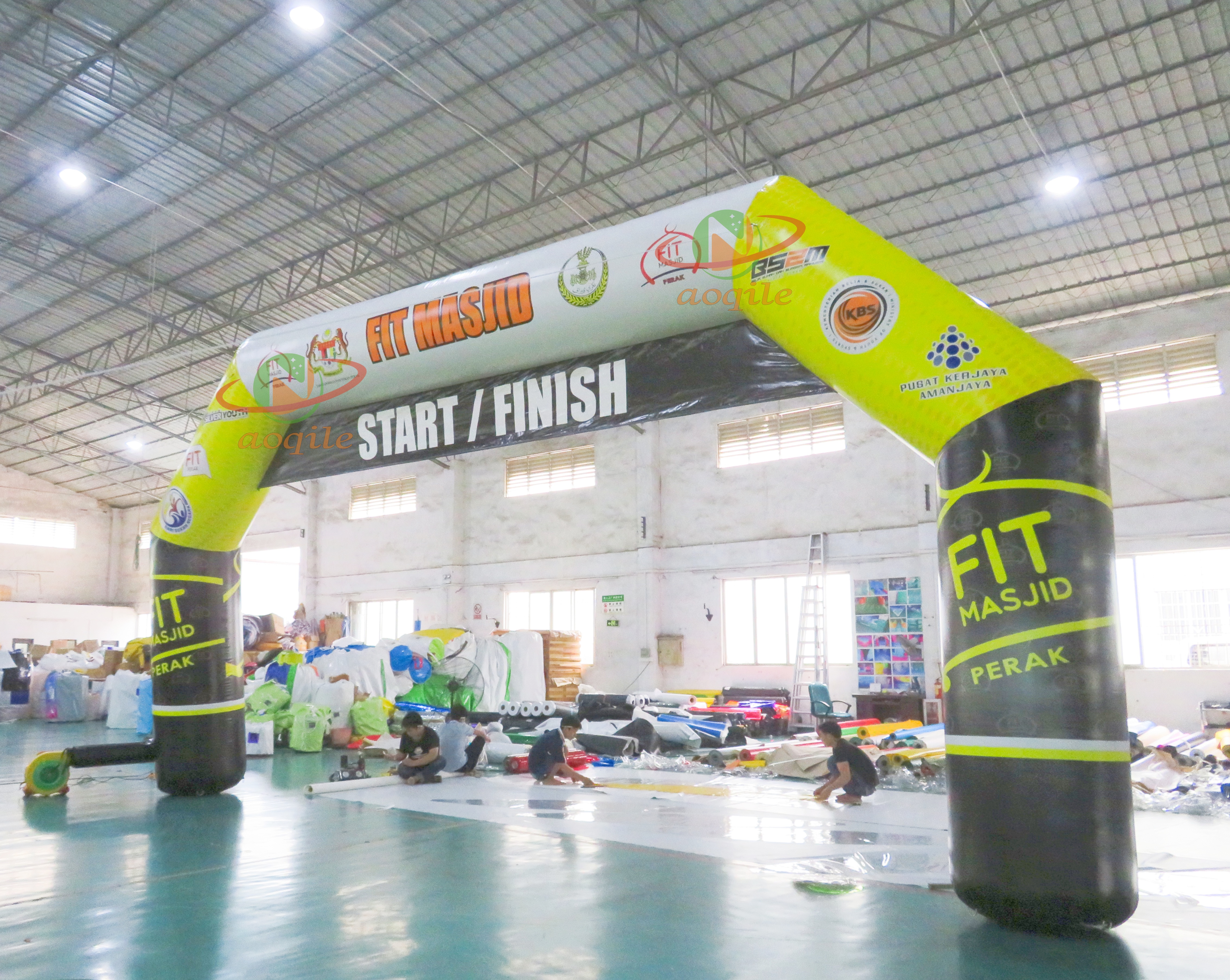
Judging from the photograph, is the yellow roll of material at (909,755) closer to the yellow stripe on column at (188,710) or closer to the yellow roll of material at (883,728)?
the yellow roll of material at (883,728)

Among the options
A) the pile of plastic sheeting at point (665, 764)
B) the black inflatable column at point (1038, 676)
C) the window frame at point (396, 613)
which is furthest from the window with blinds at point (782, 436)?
the black inflatable column at point (1038, 676)

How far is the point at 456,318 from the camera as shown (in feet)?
22.0

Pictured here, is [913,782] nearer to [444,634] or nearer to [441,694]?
[441,694]

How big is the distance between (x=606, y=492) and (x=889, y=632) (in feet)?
25.6

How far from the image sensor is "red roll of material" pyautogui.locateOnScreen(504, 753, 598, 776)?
11.5 meters

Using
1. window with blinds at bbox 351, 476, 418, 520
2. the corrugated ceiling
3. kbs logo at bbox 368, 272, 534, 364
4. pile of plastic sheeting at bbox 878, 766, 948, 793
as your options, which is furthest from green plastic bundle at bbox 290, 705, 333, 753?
window with blinds at bbox 351, 476, 418, 520

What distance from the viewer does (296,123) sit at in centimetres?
1546

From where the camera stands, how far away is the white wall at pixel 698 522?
16188mm

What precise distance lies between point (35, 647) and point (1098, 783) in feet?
93.4

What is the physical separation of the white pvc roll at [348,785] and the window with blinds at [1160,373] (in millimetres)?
13529

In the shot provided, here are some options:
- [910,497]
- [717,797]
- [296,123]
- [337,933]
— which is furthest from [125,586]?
[337,933]

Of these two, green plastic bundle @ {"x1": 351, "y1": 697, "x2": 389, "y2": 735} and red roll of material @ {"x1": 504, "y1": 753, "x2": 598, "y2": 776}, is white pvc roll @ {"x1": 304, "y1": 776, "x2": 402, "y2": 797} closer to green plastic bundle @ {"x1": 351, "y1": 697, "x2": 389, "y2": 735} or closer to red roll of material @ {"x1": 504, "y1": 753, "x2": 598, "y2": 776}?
red roll of material @ {"x1": 504, "y1": 753, "x2": 598, "y2": 776}

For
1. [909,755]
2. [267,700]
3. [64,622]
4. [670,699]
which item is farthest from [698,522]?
[64,622]

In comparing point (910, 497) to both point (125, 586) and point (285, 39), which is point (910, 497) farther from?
point (125, 586)
